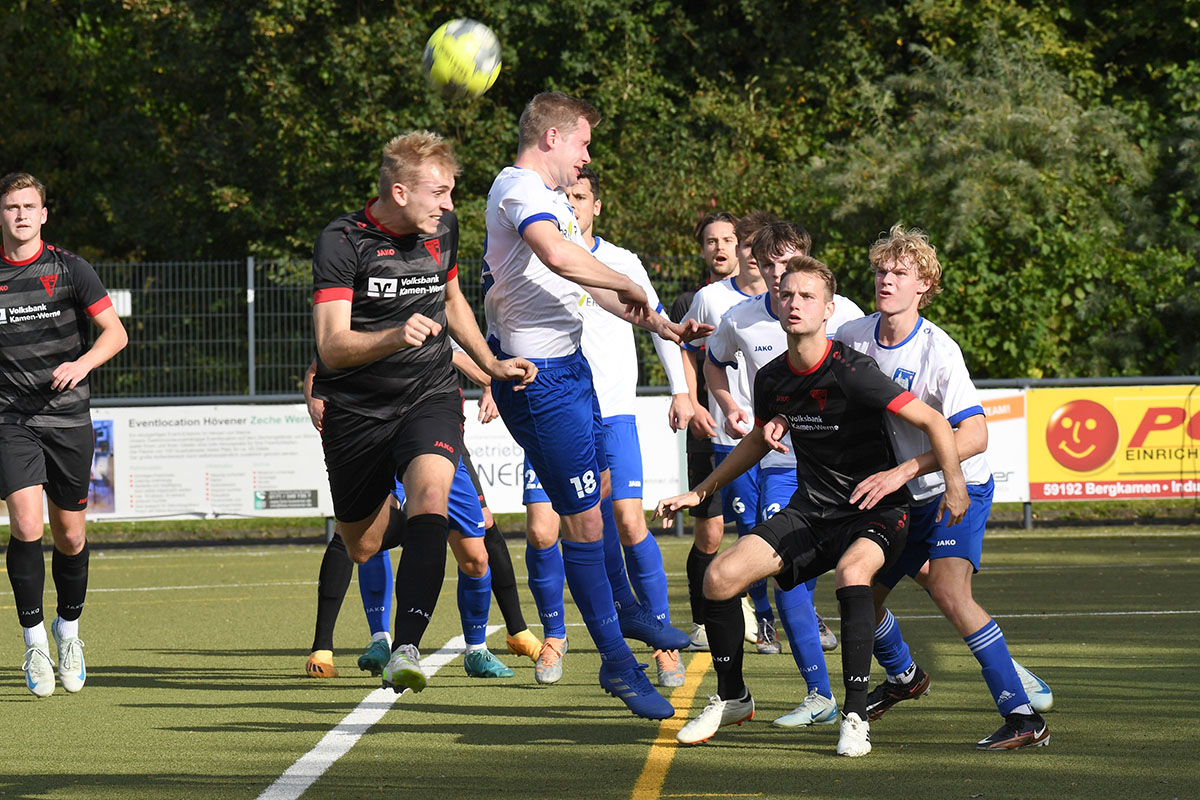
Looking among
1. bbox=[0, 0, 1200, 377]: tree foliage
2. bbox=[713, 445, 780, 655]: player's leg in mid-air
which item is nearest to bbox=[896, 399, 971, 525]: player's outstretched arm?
bbox=[713, 445, 780, 655]: player's leg in mid-air

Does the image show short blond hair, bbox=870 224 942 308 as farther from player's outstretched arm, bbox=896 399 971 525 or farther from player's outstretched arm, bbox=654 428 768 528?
player's outstretched arm, bbox=654 428 768 528

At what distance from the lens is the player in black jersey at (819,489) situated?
18.0 ft

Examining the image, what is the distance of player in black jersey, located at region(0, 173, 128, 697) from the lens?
716 cm

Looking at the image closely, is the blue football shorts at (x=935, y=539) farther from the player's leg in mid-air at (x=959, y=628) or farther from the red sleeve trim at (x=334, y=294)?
the red sleeve trim at (x=334, y=294)

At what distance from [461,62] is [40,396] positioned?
2483 millimetres

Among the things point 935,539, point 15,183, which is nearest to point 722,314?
point 935,539

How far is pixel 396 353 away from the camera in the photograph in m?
5.84

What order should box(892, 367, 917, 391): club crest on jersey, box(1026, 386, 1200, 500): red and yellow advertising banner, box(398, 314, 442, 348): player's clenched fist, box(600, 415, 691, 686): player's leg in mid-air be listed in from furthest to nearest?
box(1026, 386, 1200, 500): red and yellow advertising banner, box(600, 415, 691, 686): player's leg in mid-air, box(892, 367, 917, 391): club crest on jersey, box(398, 314, 442, 348): player's clenched fist

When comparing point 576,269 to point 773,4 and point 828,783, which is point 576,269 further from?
point 773,4

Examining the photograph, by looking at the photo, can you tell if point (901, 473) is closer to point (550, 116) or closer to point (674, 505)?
point (674, 505)

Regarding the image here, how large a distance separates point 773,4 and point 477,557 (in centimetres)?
2105

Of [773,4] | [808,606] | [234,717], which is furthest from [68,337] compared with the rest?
[773,4]

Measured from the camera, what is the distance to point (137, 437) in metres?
15.6

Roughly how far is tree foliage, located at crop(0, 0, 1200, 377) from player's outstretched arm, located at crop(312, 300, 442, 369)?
39.2 ft
